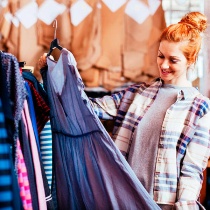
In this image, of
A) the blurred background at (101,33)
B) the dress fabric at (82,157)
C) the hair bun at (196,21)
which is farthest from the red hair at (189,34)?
the blurred background at (101,33)

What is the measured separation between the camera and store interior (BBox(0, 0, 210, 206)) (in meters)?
2.28

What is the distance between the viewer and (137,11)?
236 cm

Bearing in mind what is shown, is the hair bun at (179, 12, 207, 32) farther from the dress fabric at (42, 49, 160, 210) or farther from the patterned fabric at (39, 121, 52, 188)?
the patterned fabric at (39, 121, 52, 188)

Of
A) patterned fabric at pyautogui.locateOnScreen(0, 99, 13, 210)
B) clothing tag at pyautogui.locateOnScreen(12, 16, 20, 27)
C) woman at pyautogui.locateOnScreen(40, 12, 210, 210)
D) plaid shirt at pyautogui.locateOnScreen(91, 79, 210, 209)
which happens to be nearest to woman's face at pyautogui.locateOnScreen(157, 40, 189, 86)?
woman at pyautogui.locateOnScreen(40, 12, 210, 210)

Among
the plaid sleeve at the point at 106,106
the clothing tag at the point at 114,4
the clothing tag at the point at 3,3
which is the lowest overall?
the plaid sleeve at the point at 106,106

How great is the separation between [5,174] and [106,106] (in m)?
0.79

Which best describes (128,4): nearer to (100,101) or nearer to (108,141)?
(100,101)

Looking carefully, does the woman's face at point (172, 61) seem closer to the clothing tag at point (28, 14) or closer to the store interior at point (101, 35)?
the store interior at point (101, 35)

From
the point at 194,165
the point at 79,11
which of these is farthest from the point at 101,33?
the point at 194,165

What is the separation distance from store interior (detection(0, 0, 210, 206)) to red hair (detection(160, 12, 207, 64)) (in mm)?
533

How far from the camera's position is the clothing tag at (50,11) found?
7.55 feet

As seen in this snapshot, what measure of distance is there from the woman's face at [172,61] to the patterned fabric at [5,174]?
86cm

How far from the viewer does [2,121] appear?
47.7 inches

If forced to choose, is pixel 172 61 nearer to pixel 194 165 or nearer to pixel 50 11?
pixel 194 165
